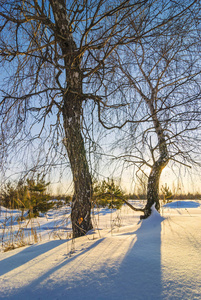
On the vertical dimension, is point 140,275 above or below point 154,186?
below

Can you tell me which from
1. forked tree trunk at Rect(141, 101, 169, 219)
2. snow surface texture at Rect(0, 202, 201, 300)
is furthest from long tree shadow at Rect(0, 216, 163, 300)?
forked tree trunk at Rect(141, 101, 169, 219)

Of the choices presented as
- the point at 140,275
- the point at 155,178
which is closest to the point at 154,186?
the point at 155,178

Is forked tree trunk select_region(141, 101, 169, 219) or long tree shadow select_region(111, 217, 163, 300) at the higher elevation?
forked tree trunk select_region(141, 101, 169, 219)

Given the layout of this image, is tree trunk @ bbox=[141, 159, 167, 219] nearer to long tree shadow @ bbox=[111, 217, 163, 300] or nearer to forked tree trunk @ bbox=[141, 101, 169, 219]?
forked tree trunk @ bbox=[141, 101, 169, 219]

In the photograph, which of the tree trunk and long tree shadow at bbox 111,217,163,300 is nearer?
long tree shadow at bbox 111,217,163,300

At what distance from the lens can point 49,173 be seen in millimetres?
1677

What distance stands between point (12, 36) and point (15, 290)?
248 cm

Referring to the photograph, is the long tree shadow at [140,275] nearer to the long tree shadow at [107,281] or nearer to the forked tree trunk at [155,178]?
the long tree shadow at [107,281]

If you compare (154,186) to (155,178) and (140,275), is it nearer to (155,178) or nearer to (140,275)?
(155,178)

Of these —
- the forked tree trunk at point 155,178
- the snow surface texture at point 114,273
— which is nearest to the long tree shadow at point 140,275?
the snow surface texture at point 114,273

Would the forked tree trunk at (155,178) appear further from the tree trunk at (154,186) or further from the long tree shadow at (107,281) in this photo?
the long tree shadow at (107,281)

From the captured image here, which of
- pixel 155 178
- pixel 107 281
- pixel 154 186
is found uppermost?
pixel 155 178

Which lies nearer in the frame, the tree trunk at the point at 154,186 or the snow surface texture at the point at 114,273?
the snow surface texture at the point at 114,273

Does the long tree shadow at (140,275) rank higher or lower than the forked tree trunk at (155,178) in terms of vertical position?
lower
